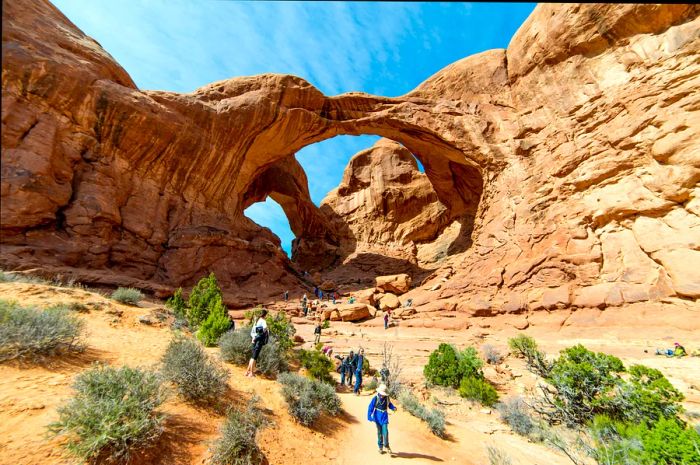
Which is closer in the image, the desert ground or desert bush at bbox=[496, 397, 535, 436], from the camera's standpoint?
the desert ground

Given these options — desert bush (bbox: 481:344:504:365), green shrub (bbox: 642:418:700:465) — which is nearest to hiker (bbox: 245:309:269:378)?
green shrub (bbox: 642:418:700:465)

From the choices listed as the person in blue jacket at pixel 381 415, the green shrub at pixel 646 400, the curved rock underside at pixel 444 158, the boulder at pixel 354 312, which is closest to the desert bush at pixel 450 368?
the green shrub at pixel 646 400

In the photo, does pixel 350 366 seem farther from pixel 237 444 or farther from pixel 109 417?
pixel 109 417

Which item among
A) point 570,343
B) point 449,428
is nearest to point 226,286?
point 449,428

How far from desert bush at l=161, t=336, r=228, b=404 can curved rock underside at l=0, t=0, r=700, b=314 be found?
1246 centimetres

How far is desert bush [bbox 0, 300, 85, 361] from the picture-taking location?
6.31 meters

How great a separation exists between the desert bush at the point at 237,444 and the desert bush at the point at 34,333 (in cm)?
387

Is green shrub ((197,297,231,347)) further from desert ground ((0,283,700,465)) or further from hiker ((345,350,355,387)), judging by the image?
hiker ((345,350,355,387))

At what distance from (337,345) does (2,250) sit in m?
14.5

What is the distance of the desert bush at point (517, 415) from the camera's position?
9.19 m

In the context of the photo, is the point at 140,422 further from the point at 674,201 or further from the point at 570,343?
the point at 674,201

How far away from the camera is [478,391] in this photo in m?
11.2

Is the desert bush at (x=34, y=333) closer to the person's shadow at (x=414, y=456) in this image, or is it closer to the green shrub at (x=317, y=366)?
the green shrub at (x=317, y=366)

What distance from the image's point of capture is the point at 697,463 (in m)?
5.85
